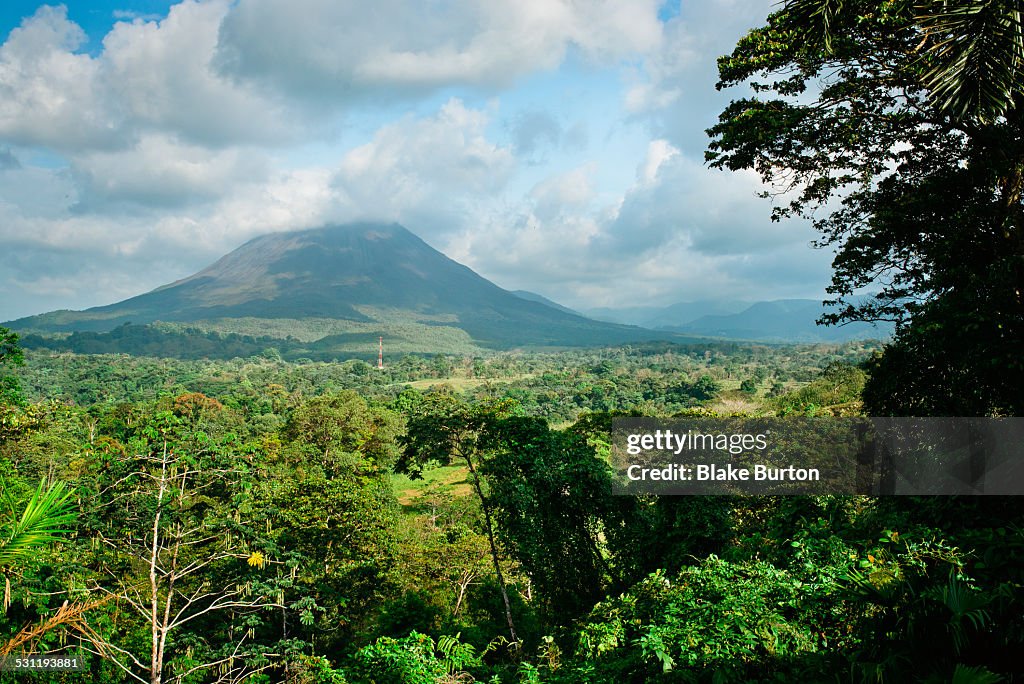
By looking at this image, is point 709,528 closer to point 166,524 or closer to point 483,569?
point 483,569

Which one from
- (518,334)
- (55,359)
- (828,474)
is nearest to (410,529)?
(828,474)

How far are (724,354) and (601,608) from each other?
110 meters

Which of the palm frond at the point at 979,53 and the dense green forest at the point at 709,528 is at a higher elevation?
the palm frond at the point at 979,53

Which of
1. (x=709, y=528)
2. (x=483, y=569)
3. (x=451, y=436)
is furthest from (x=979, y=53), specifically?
(x=483, y=569)

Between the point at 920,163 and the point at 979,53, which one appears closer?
the point at 979,53

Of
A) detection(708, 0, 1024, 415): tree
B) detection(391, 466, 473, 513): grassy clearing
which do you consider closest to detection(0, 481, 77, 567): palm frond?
detection(708, 0, 1024, 415): tree

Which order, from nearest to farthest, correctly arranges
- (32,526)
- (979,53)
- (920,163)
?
(32,526), (979,53), (920,163)

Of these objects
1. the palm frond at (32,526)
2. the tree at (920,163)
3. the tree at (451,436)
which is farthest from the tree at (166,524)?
the tree at (920,163)
